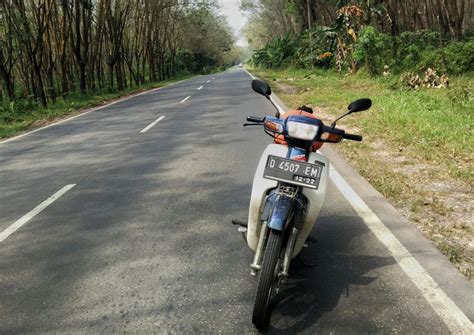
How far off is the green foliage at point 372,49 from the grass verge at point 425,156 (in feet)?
18.1

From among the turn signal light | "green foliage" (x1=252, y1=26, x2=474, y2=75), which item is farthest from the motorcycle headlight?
"green foliage" (x1=252, y1=26, x2=474, y2=75)

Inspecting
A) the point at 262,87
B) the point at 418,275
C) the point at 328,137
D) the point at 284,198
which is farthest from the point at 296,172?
the point at 418,275

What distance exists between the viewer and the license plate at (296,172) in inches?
111

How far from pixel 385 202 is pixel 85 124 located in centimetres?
963

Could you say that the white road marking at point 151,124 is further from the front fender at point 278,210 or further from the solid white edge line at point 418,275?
the front fender at point 278,210

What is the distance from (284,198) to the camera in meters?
2.87

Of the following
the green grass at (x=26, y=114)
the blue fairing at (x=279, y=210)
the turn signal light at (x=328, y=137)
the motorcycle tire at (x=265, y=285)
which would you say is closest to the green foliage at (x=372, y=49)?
the green grass at (x=26, y=114)

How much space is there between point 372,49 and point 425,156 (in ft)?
42.8

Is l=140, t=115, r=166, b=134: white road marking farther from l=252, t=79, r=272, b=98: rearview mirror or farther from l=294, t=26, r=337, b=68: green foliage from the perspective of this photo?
l=294, t=26, r=337, b=68: green foliage

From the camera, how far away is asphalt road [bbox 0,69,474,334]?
2.90 m

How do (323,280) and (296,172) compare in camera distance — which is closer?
(296,172)

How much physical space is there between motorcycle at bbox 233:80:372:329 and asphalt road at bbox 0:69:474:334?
35 cm

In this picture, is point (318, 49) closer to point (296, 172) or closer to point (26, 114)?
point (26, 114)

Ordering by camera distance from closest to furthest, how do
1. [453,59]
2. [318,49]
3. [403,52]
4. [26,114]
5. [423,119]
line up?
1. [423,119]
2. [453,59]
3. [26,114]
4. [403,52]
5. [318,49]
